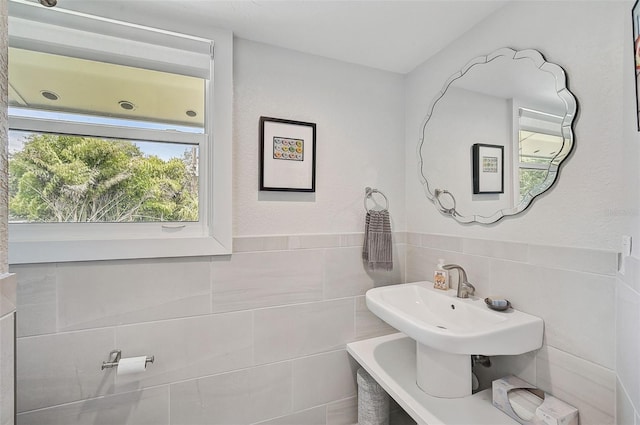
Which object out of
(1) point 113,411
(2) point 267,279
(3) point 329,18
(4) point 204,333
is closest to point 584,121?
(3) point 329,18

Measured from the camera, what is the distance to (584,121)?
3.30 feet

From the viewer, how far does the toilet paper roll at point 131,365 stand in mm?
1177

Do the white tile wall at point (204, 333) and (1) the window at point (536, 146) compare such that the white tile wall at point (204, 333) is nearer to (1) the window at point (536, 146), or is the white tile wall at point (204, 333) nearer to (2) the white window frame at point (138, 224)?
(2) the white window frame at point (138, 224)

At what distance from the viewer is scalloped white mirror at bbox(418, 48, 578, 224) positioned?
1.10m

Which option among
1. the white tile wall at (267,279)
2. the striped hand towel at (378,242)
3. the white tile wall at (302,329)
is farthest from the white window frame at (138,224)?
the striped hand towel at (378,242)

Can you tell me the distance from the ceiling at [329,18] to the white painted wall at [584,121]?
202 mm

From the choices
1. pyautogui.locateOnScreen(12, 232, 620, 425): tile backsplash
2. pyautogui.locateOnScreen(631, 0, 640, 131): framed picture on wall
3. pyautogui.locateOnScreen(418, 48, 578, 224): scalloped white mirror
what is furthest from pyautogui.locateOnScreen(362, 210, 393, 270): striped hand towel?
pyautogui.locateOnScreen(631, 0, 640, 131): framed picture on wall

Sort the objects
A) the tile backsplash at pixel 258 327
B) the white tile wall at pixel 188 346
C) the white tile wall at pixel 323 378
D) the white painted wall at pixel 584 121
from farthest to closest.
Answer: the white tile wall at pixel 323 378 < the white tile wall at pixel 188 346 < the tile backsplash at pixel 258 327 < the white painted wall at pixel 584 121

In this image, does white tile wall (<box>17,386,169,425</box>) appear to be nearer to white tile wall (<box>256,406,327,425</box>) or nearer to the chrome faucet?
white tile wall (<box>256,406,327,425</box>)

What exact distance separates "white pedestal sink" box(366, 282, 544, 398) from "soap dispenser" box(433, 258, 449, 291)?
1.5 inches

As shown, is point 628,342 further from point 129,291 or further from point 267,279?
point 129,291

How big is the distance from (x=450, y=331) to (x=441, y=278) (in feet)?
1.85

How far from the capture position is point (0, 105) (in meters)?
0.64

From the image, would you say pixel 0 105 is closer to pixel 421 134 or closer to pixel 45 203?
pixel 45 203
